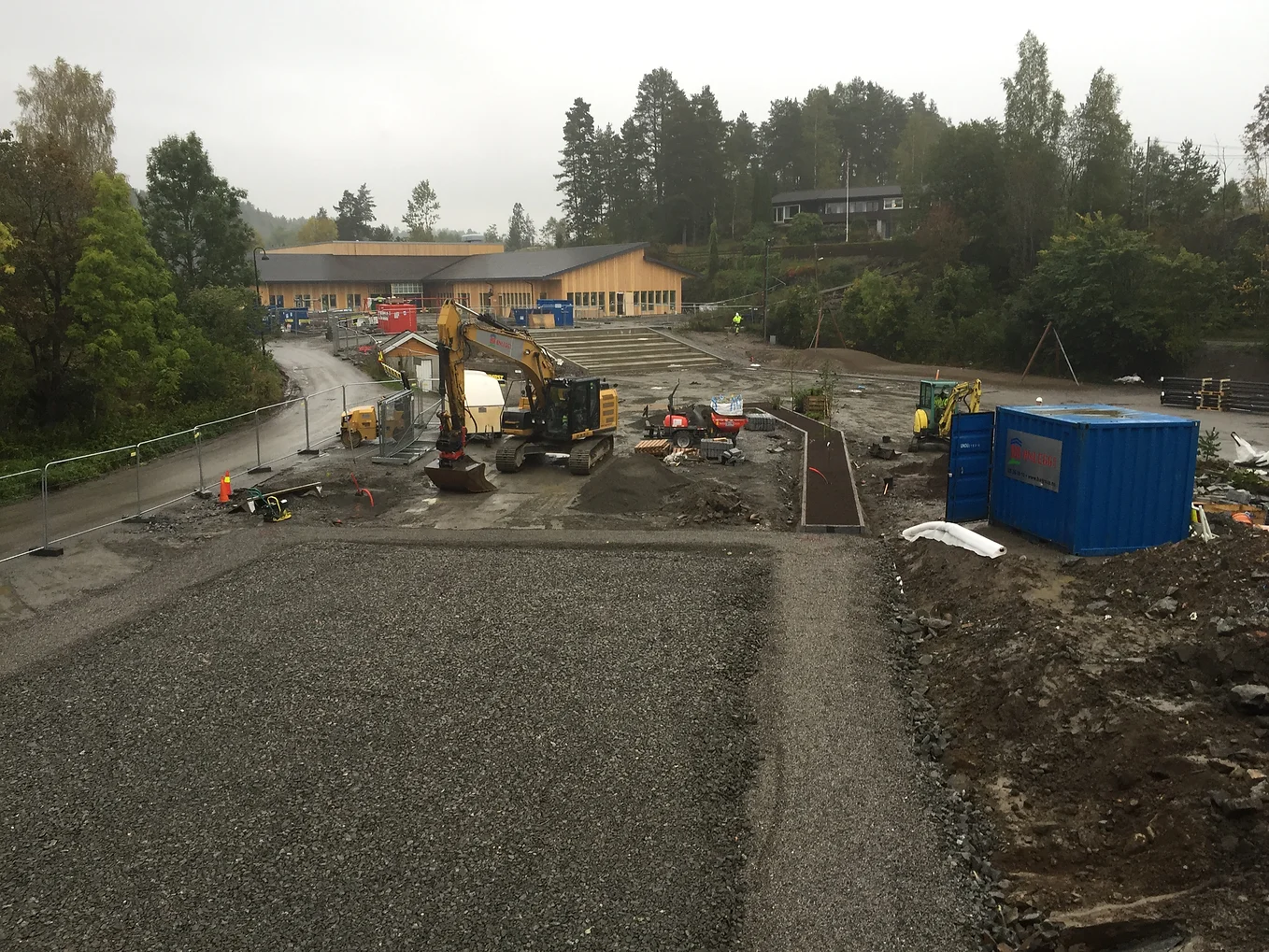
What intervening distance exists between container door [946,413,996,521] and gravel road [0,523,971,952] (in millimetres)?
4130

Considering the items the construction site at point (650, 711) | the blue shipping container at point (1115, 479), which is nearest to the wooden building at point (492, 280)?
the construction site at point (650, 711)

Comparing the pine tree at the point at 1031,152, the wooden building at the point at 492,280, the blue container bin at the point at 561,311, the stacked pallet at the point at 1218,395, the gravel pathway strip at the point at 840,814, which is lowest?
the gravel pathway strip at the point at 840,814

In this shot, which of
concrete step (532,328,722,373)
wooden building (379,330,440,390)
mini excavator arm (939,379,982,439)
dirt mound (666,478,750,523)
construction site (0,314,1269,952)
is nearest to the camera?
construction site (0,314,1269,952)

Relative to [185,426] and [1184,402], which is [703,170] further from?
[185,426]

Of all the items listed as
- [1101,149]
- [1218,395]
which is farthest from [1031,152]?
[1218,395]

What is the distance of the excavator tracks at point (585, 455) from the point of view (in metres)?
22.4

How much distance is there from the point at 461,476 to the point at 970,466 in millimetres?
10972

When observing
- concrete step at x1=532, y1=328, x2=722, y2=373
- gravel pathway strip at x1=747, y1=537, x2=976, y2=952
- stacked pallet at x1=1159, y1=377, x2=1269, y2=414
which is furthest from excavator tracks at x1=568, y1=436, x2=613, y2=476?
stacked pallet at x1=1159, y1=377, x2=1269, y2=414

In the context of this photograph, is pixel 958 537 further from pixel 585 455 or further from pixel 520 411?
pixel 520 411

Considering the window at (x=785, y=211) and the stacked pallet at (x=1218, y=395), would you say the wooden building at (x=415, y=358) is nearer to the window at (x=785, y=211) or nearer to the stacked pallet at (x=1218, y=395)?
the stacked pallet at (x=1218, y=395)

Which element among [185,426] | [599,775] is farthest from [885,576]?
[185,426]

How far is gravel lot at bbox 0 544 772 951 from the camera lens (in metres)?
6.60

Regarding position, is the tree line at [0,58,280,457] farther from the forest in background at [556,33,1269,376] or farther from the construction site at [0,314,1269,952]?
the forest in background at [556,33,1269,376]

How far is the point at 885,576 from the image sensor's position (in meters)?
14.7
